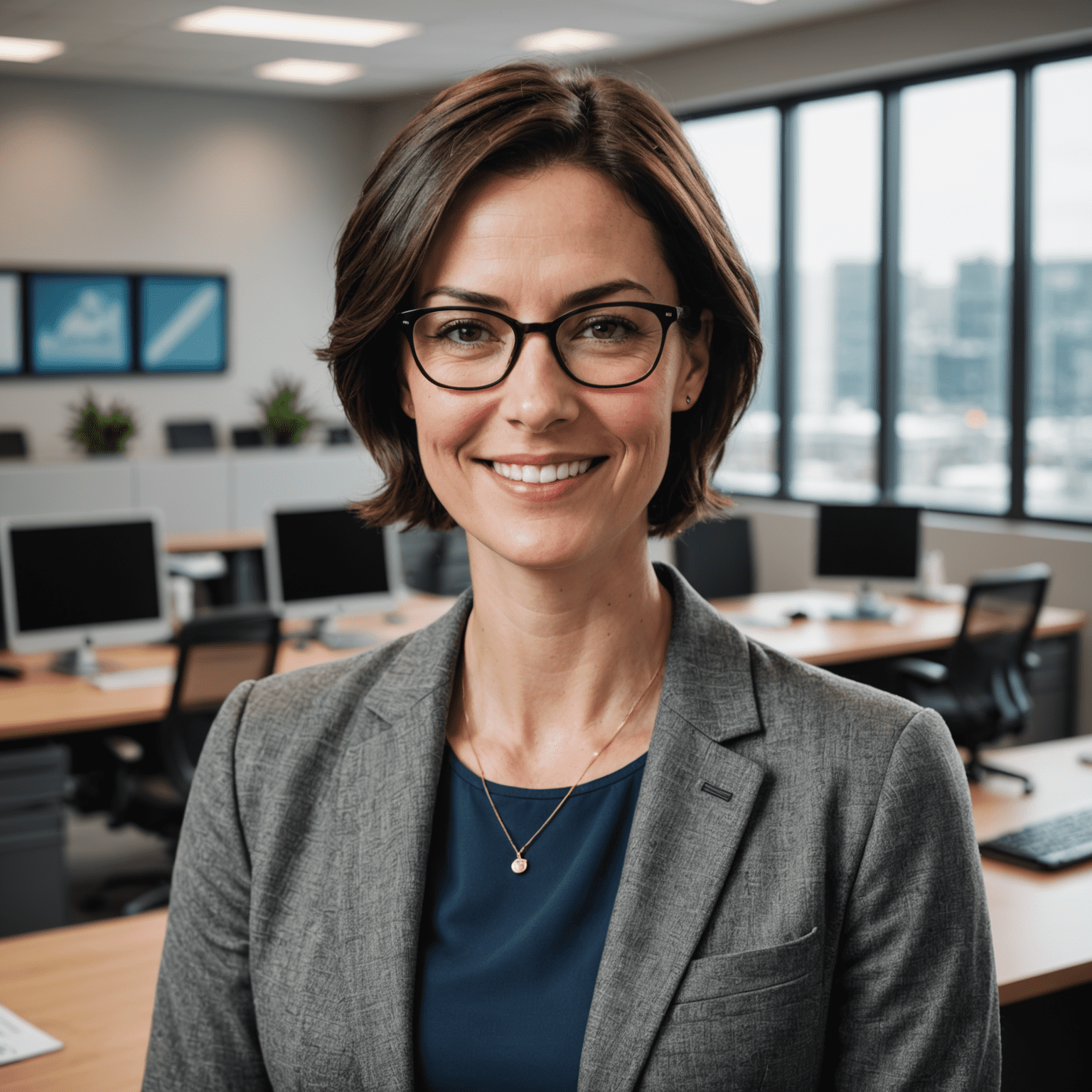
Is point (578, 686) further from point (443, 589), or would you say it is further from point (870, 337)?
point (870, 337)

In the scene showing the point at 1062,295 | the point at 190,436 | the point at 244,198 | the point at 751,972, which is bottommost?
the point at 751,972

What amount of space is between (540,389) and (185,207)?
9.51 m

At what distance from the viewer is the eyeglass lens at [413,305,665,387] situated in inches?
38.7

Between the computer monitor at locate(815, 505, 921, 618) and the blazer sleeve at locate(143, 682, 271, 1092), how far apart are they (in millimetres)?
4385

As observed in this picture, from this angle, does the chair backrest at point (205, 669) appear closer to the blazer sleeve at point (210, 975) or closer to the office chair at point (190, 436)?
the blazer sleeve at point (210, 975)

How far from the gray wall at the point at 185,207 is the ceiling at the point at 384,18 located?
0.36 m

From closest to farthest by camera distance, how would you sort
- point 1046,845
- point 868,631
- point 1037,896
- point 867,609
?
point 1037,896 < point 1046,845 < point 868,631 < point 867,609

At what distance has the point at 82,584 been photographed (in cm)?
414

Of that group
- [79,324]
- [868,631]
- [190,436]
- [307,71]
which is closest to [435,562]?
[868,631]

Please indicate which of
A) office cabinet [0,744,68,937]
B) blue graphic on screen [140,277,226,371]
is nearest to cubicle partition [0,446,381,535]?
office cabinet [0,744,68,937]

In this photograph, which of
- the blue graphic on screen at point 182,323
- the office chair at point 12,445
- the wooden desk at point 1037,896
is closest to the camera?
the wooden desk at point 1037,896

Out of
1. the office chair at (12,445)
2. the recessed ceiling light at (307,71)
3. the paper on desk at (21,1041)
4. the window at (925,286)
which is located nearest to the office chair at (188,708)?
the paper on desk at (21,1041)

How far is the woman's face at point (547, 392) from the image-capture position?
0.98 m

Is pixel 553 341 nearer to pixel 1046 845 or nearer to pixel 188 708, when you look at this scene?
pixel 1046 845
